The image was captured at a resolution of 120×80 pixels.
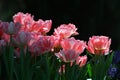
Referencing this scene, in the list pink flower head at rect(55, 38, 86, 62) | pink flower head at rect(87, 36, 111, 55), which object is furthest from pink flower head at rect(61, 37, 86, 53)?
pink flower head at rect(87, 36, 111, 55)

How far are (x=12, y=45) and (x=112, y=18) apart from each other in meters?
3.95

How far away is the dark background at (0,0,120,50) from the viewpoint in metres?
5.64

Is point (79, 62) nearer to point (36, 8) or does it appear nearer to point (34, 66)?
point (34, 66)

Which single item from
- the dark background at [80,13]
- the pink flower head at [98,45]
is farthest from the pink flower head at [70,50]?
the dark background at [80,13]

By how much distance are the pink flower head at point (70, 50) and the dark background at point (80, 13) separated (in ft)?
12.0

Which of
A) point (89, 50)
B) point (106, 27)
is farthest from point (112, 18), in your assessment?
point (89, 50)

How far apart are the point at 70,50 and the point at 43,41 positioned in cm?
11

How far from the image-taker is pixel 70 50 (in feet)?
6.27

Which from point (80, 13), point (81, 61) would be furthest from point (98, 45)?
point (80, 13)

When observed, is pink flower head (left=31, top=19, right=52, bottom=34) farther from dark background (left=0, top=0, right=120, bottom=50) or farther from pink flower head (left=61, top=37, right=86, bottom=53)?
dark background (left=0, top=0, right=120, bottom=50)

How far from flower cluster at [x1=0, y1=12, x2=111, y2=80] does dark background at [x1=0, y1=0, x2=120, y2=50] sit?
3495 millimetres

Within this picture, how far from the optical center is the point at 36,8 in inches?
227

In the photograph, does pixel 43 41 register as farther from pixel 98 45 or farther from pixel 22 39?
pixel 98 45

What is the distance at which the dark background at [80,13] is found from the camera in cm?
564
